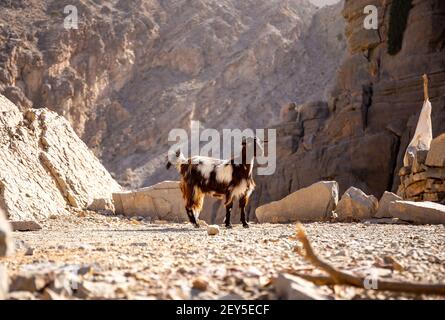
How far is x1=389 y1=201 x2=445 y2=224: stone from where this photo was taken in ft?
36.8

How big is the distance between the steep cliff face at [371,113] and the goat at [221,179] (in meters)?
15.5

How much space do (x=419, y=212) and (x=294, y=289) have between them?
30.4 feet

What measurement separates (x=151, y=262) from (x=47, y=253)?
1.55 metres

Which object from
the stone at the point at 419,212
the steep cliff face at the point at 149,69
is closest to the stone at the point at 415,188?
the stone at the point at 419,212

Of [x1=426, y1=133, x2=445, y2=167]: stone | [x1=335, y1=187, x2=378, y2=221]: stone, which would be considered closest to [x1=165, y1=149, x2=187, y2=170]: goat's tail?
[x1=335, y1=187, x2=378, y2=221]: stone

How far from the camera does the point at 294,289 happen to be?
3.10 meters

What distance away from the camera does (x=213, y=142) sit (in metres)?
50.1

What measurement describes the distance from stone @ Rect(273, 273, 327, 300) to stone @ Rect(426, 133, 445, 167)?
12916 millimetres

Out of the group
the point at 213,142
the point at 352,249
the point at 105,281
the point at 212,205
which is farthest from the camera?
the point at 213,142

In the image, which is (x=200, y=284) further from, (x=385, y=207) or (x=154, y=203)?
(x=154, y=203)

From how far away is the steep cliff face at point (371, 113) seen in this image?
26562 millimetres

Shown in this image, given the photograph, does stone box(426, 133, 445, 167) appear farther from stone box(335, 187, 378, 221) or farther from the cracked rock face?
the cracked rock face
